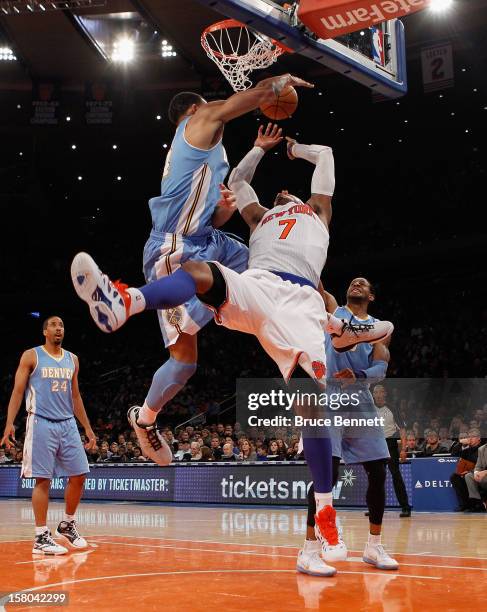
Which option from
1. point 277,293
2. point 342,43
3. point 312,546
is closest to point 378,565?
point 312,546

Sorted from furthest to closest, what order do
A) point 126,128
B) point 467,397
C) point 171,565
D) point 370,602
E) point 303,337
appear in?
point 126,128 < point 467,397 < point 171,565 < point 303,337 < point 370,602

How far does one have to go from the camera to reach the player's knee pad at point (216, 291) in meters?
4.23

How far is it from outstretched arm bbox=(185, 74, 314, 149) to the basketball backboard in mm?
867

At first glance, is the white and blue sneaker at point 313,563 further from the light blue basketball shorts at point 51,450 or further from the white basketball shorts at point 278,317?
the light blue basketball shorts at point 51,450

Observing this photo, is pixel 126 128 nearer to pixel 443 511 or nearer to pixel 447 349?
pixel 447 349

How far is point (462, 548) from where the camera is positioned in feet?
22.0

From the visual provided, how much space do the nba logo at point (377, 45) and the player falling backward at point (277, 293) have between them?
6.14ft

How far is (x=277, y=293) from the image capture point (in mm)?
4512

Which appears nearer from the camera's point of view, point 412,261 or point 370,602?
point 370,602

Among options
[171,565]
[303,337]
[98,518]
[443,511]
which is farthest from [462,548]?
[98,518]

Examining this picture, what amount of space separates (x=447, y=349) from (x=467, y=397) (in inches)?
100

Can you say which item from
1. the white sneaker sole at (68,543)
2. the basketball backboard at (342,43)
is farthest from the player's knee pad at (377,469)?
the basketball backboard at (342,43)

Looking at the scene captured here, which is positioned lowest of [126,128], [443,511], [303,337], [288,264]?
[443,511]

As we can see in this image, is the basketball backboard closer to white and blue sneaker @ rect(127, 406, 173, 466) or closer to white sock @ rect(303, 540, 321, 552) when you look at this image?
white and blue sneaker @ rect(127, 406, 173, 466)
